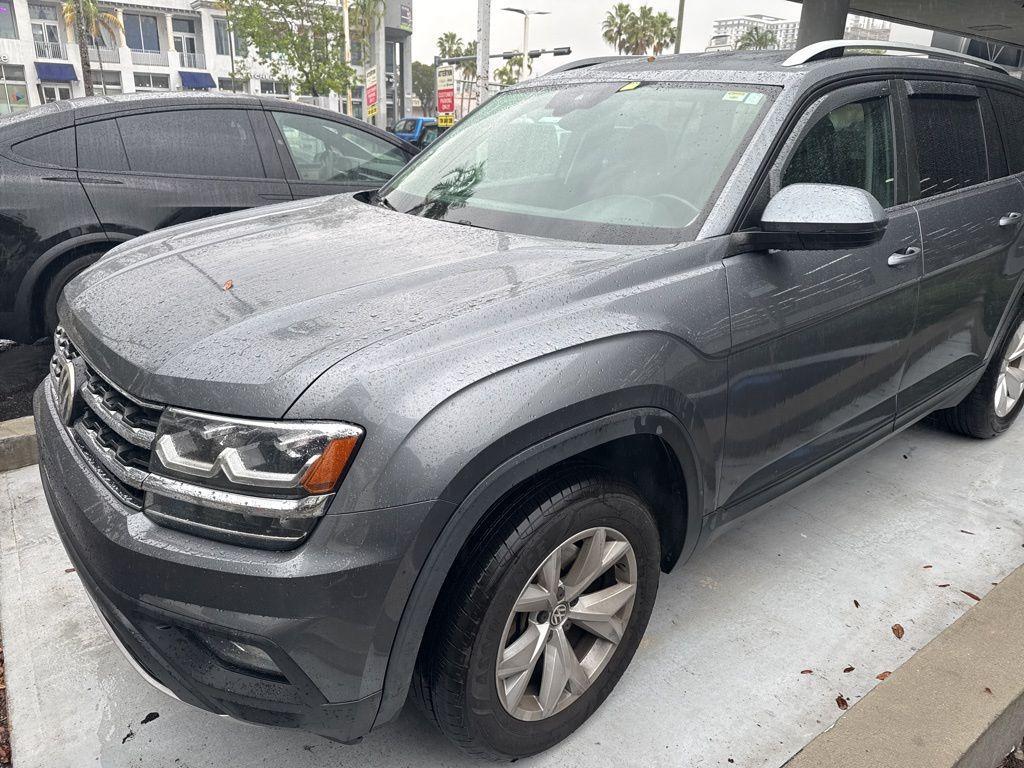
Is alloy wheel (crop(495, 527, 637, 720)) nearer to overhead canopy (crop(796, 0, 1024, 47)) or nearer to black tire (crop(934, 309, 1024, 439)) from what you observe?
black tire (crop(934, 309, 1024, 439))

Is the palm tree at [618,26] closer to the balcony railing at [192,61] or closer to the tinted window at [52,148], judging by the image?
the balcony railing at [192,61]

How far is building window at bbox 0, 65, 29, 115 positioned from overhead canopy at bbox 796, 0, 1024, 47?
48535 mm

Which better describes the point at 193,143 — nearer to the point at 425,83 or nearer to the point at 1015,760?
the point at 1015,760

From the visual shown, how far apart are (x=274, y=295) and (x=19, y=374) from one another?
13.0ft

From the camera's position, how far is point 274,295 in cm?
199

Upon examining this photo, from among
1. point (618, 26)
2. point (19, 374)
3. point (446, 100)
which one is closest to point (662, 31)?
point (618, 26)

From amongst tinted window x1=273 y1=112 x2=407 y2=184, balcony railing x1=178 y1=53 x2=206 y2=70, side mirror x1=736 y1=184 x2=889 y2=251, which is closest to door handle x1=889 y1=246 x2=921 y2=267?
side mirror x1=736 y1=184 x2=889 y2=251

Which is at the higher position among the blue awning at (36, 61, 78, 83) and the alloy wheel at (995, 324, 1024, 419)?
the alloy wheel at (995, 324, 1024, 419)

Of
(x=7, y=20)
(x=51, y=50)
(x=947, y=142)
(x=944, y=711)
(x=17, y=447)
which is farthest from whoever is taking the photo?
(x=51, y=50)

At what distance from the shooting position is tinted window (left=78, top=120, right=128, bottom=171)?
466 cm

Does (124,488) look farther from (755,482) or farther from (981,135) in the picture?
(981,135)

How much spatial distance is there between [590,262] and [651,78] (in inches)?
43.3

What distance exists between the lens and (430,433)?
5.17 ft

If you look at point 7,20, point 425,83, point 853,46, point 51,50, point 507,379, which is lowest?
point 425,83
